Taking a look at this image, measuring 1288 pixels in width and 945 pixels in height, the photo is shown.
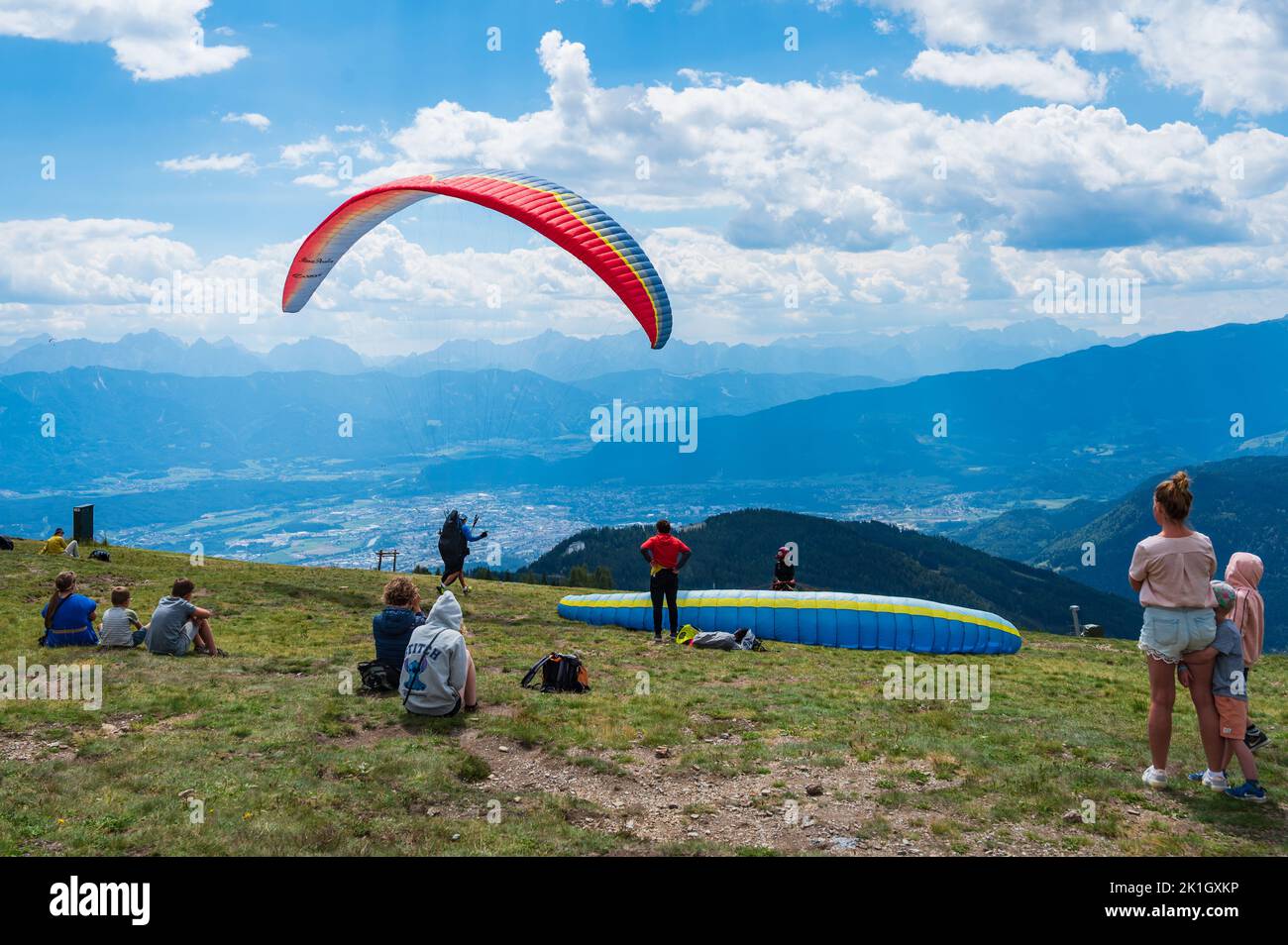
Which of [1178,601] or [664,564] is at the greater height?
[1178,601]

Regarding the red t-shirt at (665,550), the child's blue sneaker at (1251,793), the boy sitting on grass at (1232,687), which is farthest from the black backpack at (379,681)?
the child's blue sneaker at (1251,793)

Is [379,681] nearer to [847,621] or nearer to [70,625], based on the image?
[70,625]

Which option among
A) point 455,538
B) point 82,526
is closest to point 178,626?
point 455,538

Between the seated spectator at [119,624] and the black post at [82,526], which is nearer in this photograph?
the seated spectator at [119,624]

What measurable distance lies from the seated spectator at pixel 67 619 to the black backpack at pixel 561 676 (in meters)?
8.22

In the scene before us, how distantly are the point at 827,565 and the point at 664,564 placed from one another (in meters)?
160

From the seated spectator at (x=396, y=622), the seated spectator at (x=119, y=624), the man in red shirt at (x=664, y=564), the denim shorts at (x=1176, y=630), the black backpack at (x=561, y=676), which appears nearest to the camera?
the denim shorts at (x=1176, y=630)

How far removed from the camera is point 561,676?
44.3 feet

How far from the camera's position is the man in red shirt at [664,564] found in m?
19.1

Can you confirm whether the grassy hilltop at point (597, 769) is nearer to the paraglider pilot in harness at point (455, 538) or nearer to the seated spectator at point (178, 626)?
the seated spectator at point (178, 626)

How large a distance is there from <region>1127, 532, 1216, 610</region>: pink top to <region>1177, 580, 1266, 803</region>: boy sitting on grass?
0.33 metres
